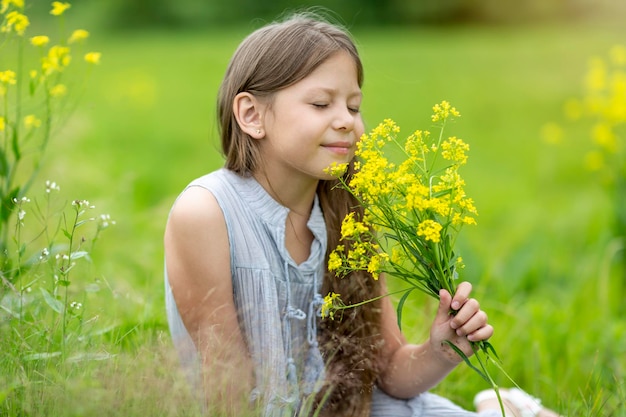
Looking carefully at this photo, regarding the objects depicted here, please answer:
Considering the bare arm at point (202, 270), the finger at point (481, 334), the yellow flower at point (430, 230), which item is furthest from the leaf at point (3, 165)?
the finger at point (481, 334)

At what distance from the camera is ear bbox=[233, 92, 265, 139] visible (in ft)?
7.07

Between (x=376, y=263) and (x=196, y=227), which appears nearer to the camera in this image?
(x=376, y=263)

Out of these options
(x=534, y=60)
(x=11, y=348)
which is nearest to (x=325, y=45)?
(x=11, y=348)

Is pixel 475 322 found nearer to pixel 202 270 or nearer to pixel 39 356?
pixel 202 270

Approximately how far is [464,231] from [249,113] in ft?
7.40

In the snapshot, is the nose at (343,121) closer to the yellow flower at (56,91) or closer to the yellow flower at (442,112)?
the yellow flower at (442,112)

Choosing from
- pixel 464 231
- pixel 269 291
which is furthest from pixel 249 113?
pixel 464 231

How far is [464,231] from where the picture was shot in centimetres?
421

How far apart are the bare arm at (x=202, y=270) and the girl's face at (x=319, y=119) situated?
0.79ft

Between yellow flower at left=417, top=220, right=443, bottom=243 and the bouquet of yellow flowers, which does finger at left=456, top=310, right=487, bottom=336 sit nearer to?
the bouquet of yellow flowers

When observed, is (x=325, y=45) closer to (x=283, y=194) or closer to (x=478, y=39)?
(x=283, y=194)

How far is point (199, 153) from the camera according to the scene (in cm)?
791

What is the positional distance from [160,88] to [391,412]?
10.0 m

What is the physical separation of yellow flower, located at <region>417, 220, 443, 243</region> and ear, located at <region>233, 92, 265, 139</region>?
0.63m
